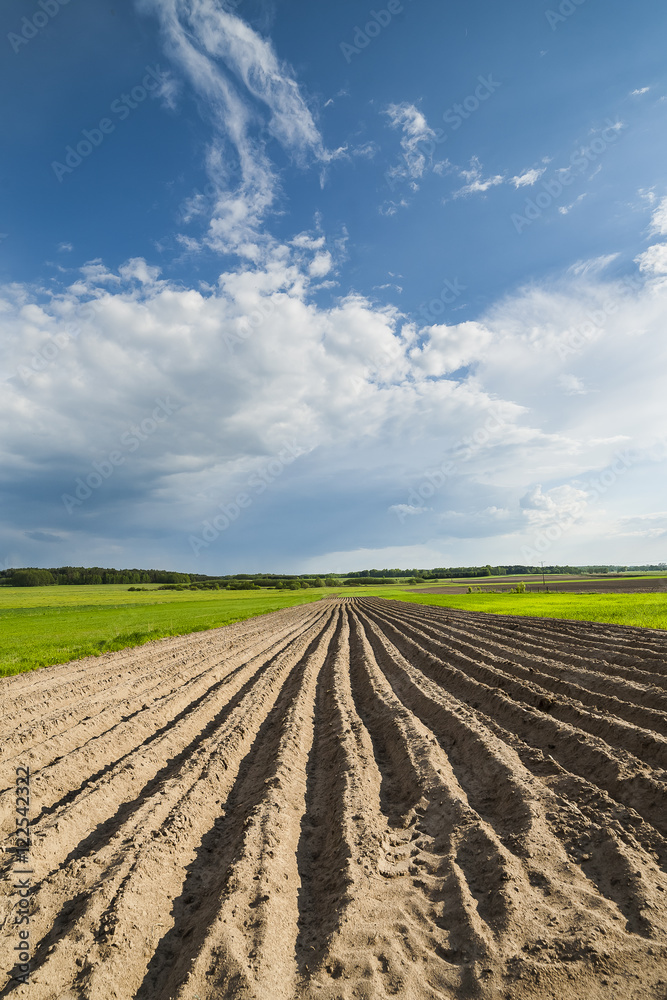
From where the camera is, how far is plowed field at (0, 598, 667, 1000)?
317 cm

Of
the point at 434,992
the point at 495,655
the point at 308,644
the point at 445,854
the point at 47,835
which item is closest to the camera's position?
the point at 434,992

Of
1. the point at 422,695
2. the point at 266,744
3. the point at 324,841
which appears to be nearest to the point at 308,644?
the point at 422,695

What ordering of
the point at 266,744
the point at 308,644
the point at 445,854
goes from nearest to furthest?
1. the point at 445,854
2. the point at 266,744
3. the point at 308,644

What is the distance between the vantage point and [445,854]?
14.8ft

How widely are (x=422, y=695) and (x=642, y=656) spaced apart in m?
7.06

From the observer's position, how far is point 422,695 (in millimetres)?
10406

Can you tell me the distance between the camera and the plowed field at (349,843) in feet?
10.4

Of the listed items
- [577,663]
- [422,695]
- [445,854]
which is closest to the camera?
[445,854]

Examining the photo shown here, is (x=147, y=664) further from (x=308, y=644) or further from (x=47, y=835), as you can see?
(x=47, y=835)

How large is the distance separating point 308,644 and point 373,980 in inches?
715

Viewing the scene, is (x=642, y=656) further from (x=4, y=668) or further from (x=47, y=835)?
(x=4, y=668)

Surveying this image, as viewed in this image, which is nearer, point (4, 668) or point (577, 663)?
point (577, 663)

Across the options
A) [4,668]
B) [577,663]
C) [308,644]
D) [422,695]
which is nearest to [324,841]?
[422,695]

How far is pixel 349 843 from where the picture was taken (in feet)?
15.6
